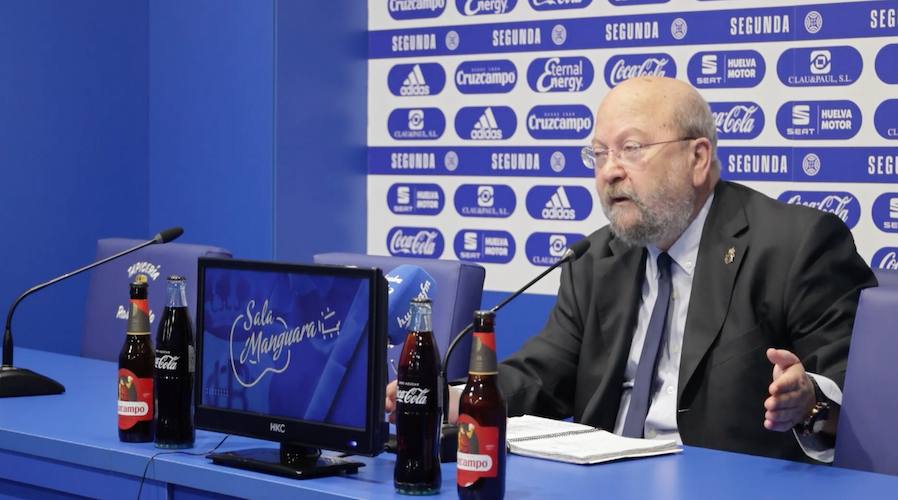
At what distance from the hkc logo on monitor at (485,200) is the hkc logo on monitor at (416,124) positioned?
27 centimetres

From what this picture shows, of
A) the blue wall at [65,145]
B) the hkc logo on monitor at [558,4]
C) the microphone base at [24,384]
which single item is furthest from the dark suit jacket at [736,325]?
the blue wall at [65,145]

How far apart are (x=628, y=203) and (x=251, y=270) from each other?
1.15 m

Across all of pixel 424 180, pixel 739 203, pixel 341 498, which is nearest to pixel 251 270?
pixel 341 498

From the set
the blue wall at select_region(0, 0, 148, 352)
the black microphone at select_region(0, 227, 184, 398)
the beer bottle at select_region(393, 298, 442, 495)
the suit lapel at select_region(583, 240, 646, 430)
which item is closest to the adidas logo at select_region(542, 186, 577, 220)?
the suit lapel at select_region(583, 240, 646, 430)

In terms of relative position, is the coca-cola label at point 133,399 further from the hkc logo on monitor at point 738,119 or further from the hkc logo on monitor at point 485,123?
the hkc logo on monitor at point 485,123

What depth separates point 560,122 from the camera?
472 cm

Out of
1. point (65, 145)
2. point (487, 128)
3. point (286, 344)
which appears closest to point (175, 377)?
point (286, 344)

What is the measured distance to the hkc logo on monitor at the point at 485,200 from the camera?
4.89m

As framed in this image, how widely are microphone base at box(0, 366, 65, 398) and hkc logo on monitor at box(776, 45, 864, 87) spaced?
253cm

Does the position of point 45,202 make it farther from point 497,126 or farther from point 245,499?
point 245,499

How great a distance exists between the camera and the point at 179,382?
2367mm

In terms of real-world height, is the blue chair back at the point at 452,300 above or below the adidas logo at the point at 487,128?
below

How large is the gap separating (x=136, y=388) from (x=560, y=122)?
8.67 ft

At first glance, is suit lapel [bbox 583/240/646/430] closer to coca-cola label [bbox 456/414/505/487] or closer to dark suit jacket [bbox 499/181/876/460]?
dark suit jacket [bbox 499/181/876/460]
